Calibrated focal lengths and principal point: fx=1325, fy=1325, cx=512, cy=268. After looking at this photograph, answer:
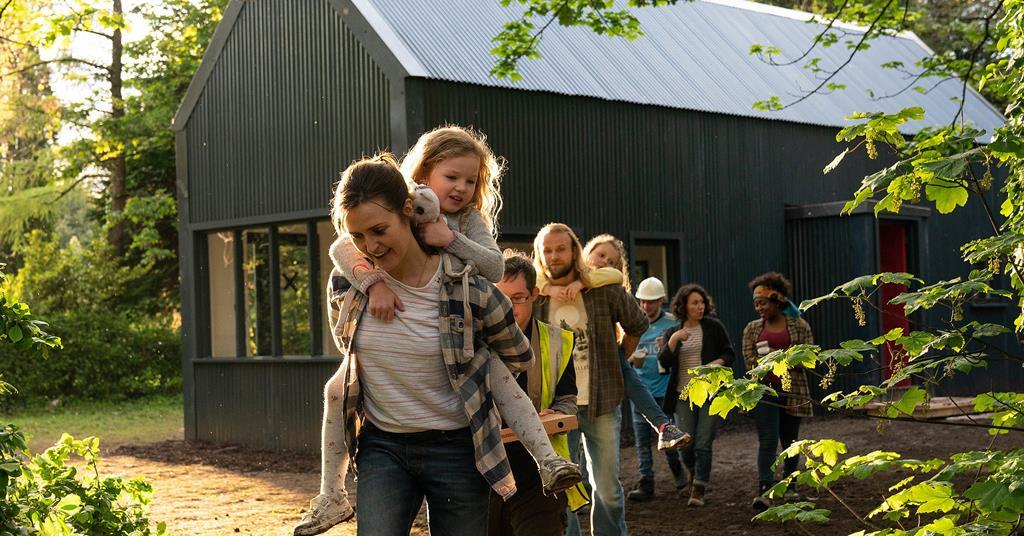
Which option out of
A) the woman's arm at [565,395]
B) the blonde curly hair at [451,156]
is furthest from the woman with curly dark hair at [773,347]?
the blonde curly hair at [451,156]

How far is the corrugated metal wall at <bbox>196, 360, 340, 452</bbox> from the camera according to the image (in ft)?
46.8

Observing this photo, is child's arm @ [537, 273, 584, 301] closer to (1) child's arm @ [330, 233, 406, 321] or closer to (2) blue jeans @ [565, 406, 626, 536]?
(2) blue jeans @ [565, 406, 626, 536]

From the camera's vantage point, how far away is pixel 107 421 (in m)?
21.2

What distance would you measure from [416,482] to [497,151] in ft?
33.1

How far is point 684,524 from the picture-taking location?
911 centimetres

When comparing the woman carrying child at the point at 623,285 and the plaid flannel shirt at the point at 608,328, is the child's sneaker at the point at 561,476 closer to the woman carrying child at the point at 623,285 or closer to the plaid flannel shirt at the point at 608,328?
the woman carrying child at the point at 623,285

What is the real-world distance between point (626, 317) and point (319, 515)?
3717mm

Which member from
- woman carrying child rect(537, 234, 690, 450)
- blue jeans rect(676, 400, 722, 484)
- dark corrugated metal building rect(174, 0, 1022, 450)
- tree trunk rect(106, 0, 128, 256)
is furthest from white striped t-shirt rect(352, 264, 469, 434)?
tree trunk rect(106, 0, 128, 256)

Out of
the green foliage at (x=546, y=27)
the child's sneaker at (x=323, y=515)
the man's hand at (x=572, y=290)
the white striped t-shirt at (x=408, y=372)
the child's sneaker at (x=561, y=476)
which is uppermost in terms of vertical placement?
the green foliage at (x=546, y=27)

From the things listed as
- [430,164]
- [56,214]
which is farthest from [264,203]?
[56,214]

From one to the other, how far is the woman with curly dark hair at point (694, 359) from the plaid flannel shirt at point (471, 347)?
563 cm

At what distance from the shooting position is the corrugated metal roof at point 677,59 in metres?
13.9

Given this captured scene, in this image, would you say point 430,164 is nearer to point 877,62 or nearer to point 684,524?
point 684,524

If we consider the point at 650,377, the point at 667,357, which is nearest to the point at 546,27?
the point at 650,377
